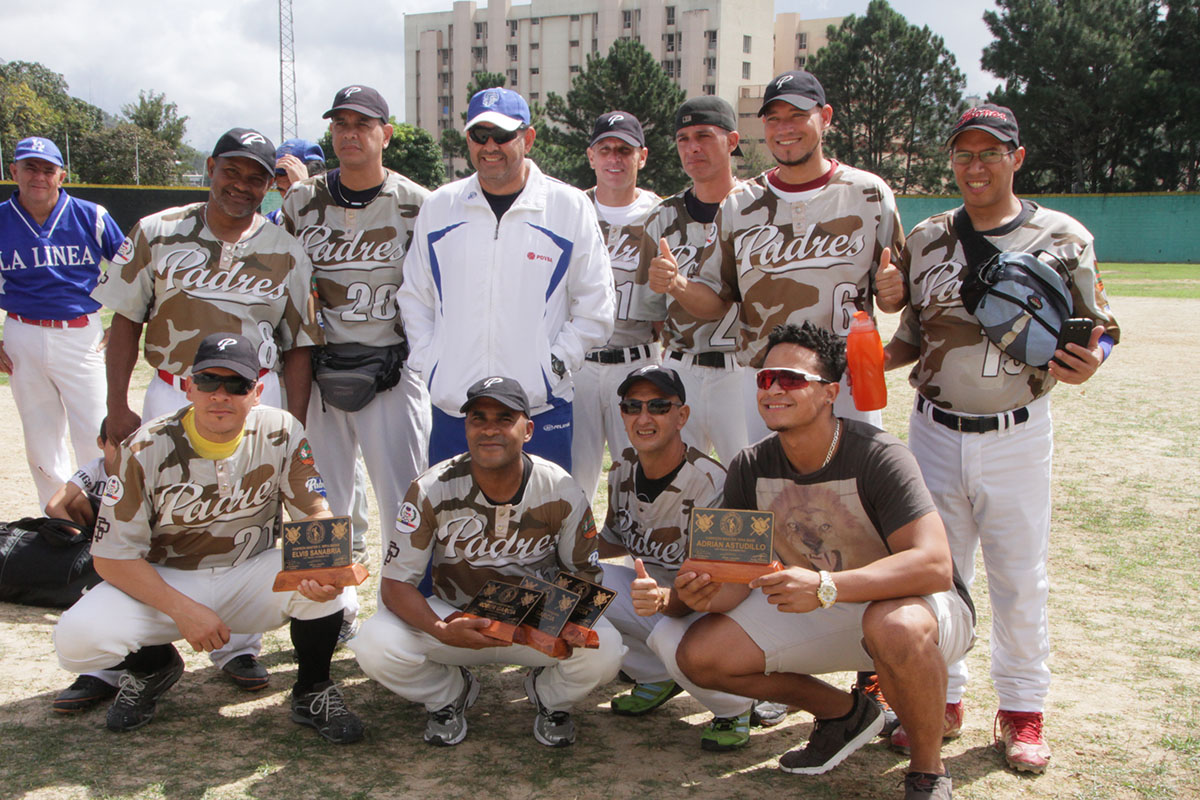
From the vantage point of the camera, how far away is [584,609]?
12.8ft

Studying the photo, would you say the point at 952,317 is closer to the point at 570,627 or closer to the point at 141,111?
the point at 570,627

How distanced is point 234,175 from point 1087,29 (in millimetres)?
53636

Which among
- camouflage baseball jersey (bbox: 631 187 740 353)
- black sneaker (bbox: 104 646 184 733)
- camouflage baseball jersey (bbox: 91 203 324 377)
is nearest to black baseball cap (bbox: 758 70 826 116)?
camouflage baseball jersey (bbox: 631 187 740 353)

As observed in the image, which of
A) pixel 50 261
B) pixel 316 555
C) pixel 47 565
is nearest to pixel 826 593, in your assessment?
pixel 316 555

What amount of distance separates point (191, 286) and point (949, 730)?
3.96m

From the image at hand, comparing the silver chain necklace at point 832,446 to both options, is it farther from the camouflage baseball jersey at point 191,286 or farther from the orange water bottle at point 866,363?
the camouflage baseball jersey at point 191,286

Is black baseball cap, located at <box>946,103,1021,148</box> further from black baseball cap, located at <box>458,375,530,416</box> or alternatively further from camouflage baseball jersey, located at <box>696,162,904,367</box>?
black baseball cap, located at <box>458,375,530,416</box>

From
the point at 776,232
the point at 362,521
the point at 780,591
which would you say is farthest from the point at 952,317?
the point at 362,521

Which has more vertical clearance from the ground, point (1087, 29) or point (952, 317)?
point (1087, 29)

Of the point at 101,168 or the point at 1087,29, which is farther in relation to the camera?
the point at 101,168

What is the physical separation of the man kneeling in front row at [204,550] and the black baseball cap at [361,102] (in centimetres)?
145

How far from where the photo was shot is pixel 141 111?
219ft

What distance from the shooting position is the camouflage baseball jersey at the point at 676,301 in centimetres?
518

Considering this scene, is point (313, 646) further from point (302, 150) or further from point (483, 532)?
point (302, 150)
